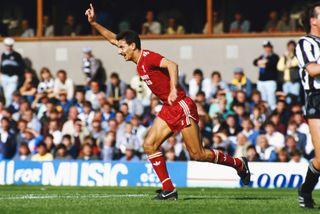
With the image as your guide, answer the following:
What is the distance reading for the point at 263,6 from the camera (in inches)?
1138

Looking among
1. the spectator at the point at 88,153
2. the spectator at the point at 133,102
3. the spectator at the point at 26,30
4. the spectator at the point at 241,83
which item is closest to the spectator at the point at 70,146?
the spectator at the point at 88,153

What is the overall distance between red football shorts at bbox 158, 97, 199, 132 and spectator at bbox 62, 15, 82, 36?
15.5 m

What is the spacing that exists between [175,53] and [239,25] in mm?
1833

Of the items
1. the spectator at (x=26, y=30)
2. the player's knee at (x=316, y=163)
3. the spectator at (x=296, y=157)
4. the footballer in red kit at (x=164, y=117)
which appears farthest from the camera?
the spectator at (x=26, y=30)

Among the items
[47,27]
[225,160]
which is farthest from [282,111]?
[225,160]

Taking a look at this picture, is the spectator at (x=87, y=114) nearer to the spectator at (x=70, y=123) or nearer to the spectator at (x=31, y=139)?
the spectator at (x=70, y=123)

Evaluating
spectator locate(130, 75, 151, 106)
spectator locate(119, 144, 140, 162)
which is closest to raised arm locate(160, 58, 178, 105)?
spectator locate(119, 144, 140, 162)

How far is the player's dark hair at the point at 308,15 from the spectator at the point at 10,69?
1617cm

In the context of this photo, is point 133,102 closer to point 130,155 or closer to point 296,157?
point 130,155

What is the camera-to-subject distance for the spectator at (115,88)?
2641 cm

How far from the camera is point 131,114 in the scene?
25.2m

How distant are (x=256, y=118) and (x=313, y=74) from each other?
40.0 ft

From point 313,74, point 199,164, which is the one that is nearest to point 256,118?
point 199,164

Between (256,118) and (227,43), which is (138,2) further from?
(256,118)
